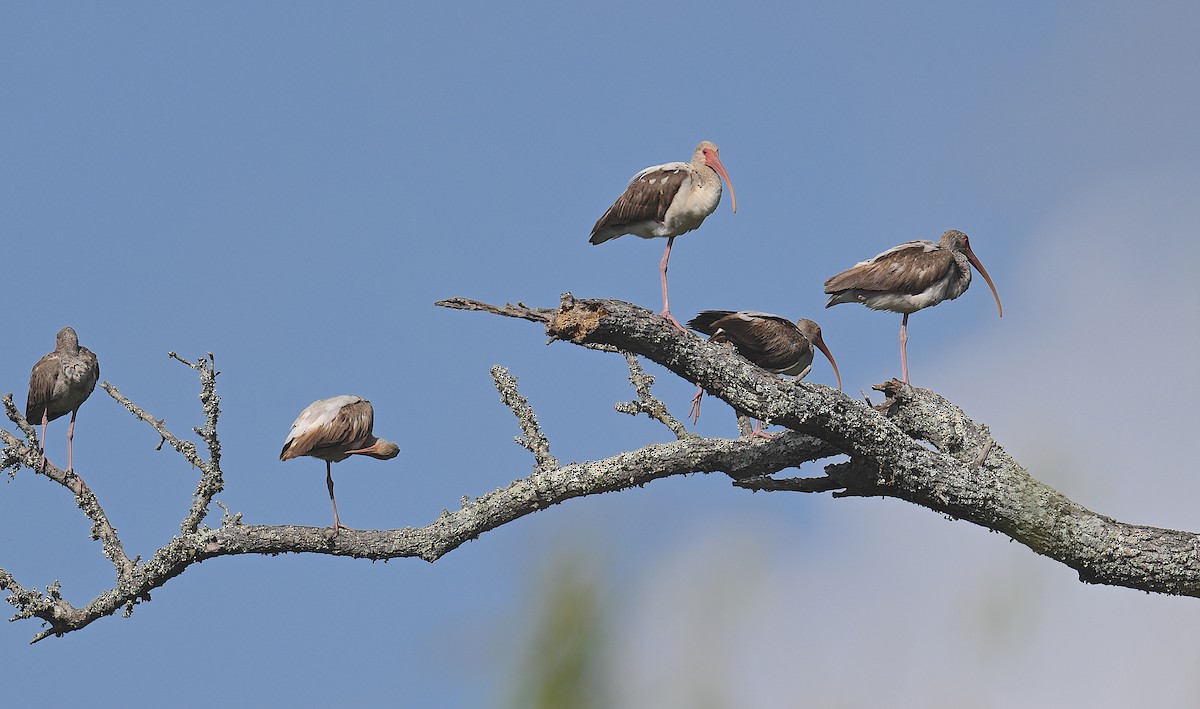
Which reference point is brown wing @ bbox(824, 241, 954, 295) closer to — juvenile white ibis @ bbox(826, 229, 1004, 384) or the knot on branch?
juvenile white ibis @ bbox(826, 229, 1004, 384)

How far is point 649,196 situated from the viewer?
857 centimetres

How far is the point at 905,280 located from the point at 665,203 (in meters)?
2.33

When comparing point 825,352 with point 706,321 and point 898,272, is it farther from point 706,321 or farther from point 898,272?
point 706,321

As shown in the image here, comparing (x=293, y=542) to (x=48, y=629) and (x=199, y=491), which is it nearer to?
(x=199, y=491)

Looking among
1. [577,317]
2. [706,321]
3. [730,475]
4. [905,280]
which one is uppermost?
[905,280]

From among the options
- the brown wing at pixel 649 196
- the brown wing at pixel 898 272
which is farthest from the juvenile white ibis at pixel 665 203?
the brown wing at pixel 898 272

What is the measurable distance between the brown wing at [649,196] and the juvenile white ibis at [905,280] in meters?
1.81

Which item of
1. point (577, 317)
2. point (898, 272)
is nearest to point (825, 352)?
point (898, 272)

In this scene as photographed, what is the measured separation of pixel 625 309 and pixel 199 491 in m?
3.41

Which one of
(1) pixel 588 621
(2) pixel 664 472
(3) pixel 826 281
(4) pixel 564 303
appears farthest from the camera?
(3) pixel 826 281

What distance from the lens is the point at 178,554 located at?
24.0 feet

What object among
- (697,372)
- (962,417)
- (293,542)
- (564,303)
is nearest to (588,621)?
(564,303)

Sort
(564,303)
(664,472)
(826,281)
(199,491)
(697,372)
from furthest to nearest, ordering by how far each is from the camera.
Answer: (826,281) → (199,491) → (664,472) → (697,372) → (564,303)

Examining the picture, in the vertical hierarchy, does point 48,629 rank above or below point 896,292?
below
